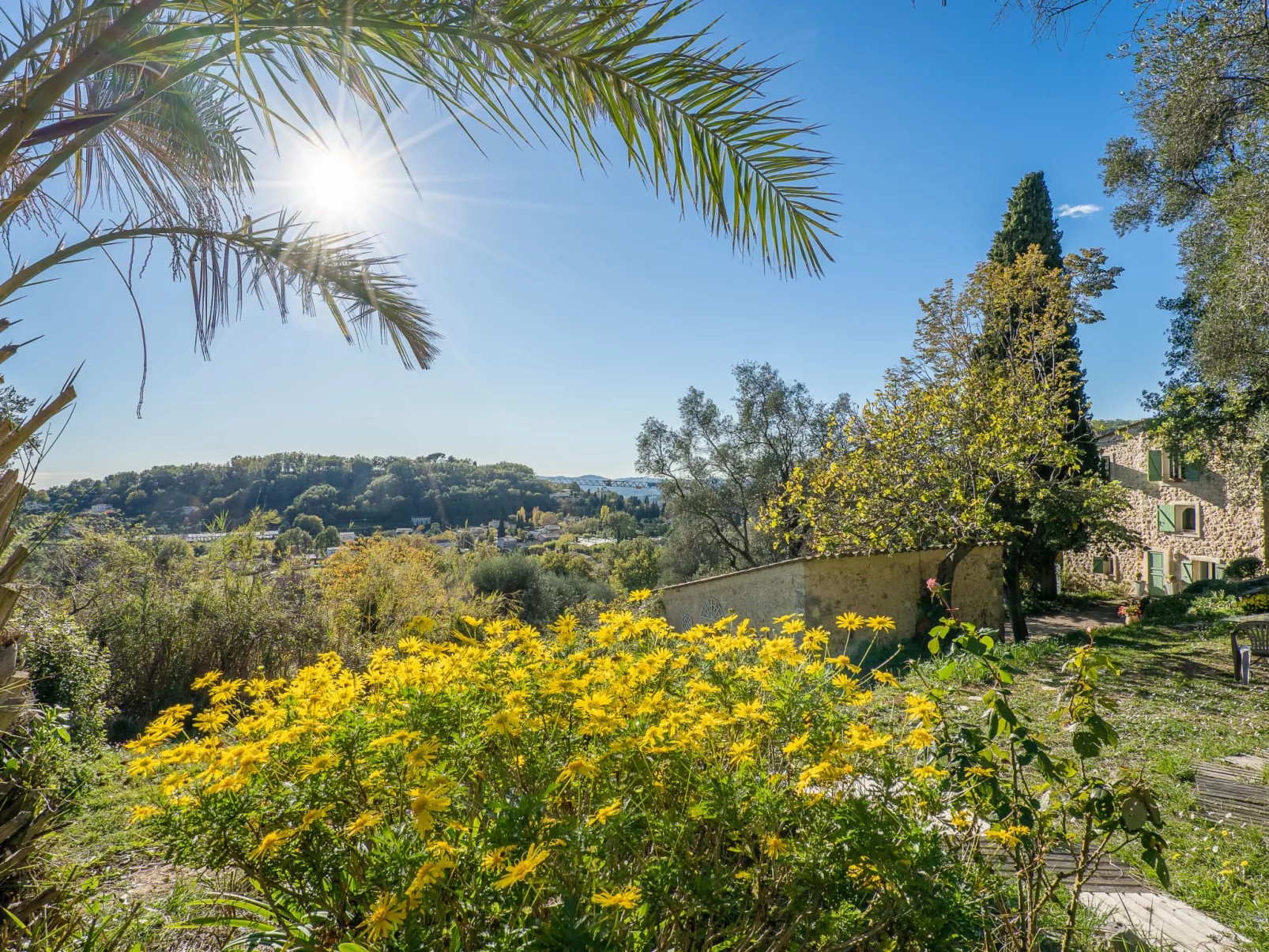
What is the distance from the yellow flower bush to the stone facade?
703 centimetres

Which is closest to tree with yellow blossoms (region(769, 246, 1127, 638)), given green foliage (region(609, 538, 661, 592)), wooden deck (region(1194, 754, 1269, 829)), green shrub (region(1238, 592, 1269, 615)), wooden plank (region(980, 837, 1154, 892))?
green shrub (region(1238, 592, 1269, 615))

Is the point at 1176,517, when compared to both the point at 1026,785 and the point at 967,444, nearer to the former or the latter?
the point at 967,444

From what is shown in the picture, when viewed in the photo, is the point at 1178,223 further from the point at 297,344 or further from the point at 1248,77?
the point at 297,344

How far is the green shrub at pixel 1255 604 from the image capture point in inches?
421

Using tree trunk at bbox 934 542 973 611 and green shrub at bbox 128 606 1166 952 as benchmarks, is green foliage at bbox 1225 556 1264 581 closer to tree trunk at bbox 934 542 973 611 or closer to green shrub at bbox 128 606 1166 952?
tree trunk at bbox 934 542 973 611

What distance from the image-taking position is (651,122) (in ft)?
7.25

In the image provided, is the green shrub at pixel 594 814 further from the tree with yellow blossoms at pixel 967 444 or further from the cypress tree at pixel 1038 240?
the cypress tree at pixel 1038 240

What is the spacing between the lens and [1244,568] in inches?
657

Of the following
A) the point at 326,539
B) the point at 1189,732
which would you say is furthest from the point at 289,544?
the point at 1189,732

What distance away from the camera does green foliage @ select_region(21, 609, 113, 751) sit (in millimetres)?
4512

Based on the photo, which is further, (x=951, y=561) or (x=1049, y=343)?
(x=1049, y=343)

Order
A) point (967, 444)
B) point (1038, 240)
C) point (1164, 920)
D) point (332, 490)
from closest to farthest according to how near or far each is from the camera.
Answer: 1. point (1164, 920)
2. point (967, 444)
3. point (1038, 240)
4. point (332, 490)

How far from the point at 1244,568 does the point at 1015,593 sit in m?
12.7

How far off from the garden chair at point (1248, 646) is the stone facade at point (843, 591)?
3.36 metres
